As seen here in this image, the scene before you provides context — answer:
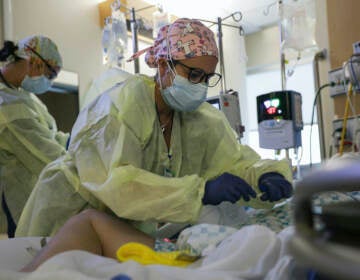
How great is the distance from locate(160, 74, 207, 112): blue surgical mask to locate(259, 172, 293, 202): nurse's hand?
41 cm

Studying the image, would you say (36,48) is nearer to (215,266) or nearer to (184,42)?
(184,42)

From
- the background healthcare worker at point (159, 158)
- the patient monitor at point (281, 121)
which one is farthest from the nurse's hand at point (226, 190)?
the patient monitor at point (281, 121)

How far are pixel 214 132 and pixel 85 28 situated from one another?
2.20m

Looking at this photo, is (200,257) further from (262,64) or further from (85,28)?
(262,64)

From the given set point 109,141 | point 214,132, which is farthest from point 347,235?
point 214,132

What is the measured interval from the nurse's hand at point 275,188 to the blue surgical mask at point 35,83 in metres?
1.45

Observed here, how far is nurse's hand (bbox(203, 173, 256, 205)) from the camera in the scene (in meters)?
→ 1.09

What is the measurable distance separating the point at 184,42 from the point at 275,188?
610mm

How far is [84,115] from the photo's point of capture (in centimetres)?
132

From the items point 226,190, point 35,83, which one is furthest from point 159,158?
point 35,83

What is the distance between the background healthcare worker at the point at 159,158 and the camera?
3.54ft

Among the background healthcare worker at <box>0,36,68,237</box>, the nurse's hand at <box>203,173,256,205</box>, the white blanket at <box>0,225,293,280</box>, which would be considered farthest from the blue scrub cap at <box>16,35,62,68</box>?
the white blanket at <box>0,225,293,280</box>

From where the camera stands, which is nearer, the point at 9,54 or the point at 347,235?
the point at 347,235

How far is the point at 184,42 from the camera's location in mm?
1429
